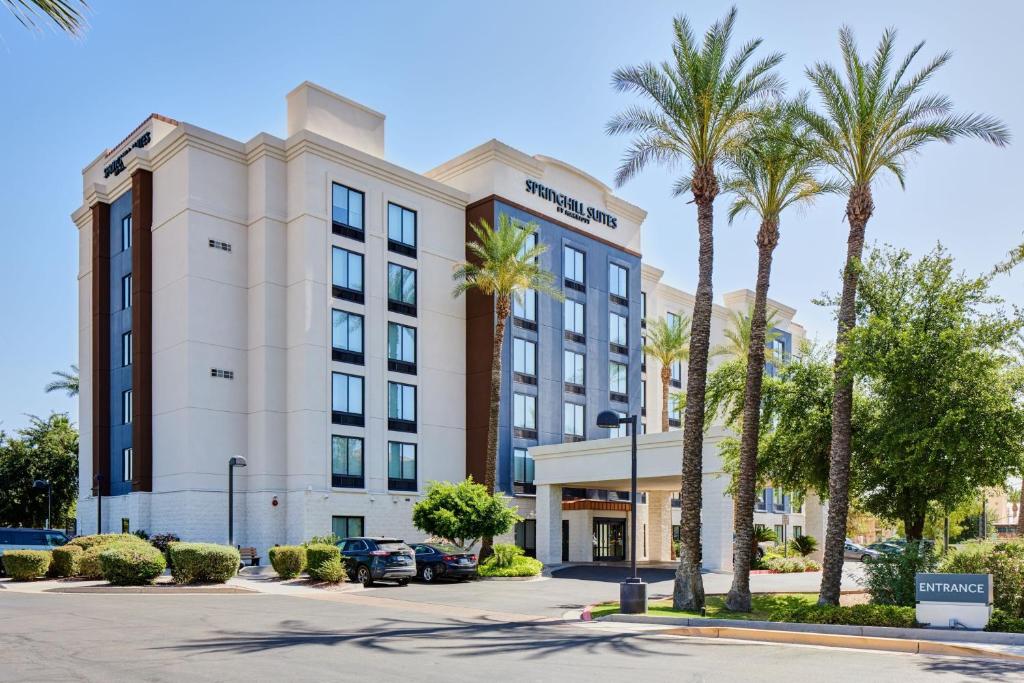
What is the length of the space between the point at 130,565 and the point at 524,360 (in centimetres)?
2524

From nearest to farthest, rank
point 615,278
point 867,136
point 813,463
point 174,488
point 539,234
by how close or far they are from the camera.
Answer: point 867,136, point 813,463, point 174,488, point 539,234, point 615,278

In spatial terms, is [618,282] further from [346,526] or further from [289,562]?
[289,562]

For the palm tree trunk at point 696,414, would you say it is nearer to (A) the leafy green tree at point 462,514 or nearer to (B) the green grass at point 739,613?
(B) the green grass at point 739,613

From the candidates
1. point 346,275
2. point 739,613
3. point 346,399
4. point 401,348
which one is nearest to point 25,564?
point 346,399

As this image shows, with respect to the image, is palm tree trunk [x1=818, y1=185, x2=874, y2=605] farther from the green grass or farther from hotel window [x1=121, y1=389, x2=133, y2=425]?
hotel window [x1=121, y1=389, x2=133, y2=425]

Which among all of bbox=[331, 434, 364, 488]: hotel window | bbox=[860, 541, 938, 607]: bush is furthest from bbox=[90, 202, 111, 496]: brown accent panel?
bbox=[860, 541, 938, 607]: bush

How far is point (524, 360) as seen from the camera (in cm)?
4916

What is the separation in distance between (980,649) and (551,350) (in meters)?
36.6

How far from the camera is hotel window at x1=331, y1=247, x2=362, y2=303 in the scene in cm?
4325

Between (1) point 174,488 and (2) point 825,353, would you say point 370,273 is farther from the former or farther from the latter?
(2) point 825,353

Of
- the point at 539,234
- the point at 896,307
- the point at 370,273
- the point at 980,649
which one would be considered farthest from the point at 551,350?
the point at 980,649

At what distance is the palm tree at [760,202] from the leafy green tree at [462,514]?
15813 millimetres

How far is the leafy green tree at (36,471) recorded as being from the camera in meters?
60.2

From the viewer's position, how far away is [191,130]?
4141 cm
